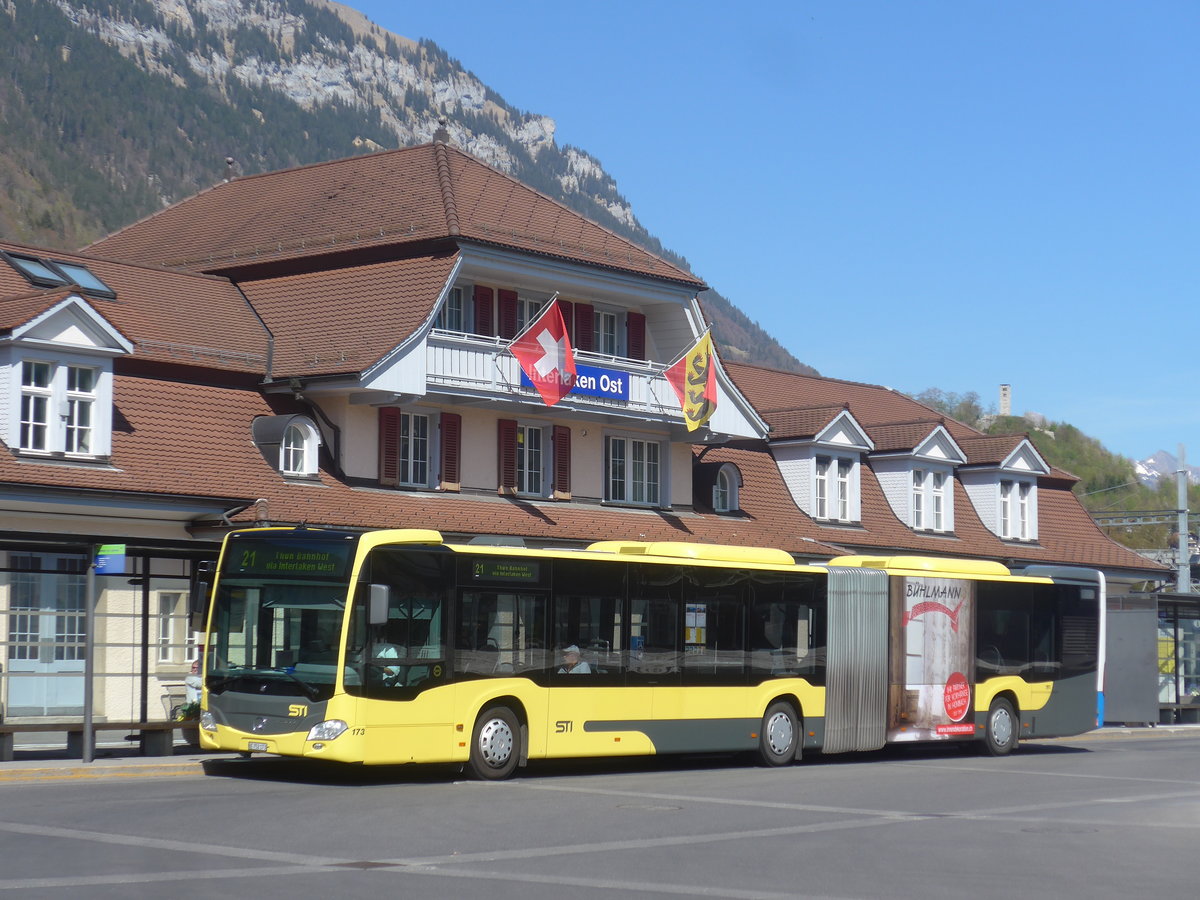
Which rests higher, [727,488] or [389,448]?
[389,448]

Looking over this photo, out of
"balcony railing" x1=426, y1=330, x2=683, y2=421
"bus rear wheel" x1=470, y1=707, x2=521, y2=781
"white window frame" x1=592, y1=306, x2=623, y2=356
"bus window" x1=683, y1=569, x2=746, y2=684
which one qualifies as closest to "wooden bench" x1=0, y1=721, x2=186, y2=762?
"bus rear wheel" x1=470, y1=707, x2=521, y2=781

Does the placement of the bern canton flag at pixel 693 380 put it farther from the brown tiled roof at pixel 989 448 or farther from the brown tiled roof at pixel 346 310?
the brown tiled roof at pixel 989 448

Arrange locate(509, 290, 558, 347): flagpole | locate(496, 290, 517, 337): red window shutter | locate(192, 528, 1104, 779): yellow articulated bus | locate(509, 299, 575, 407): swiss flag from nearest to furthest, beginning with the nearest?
locate(192, 528, 1104, 779): yellow articulated bus → locate(509, 290, 558, 347): flagpole → locate(509, 299, 575, 407): swiss flag → locate(496, 290, 517, 337): red window shutter

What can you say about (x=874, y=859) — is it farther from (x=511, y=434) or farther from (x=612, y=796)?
(x=511, y=434)

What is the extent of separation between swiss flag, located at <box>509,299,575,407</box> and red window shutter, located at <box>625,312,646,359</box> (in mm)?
3538

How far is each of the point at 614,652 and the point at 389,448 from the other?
410 inches

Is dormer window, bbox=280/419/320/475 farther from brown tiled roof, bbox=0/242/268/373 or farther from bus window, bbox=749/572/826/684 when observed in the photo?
bus window, bbox=749/572/826/684

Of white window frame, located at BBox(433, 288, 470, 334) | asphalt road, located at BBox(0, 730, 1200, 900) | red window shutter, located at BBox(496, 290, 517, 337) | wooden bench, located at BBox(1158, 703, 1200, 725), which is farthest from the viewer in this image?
wooden bench, located at BBox(1158, 703, 1200, 725)

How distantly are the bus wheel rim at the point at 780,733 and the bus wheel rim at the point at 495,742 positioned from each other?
5227 millimetres

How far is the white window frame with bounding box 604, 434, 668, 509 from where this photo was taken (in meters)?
37.2

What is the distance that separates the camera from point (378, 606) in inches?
776

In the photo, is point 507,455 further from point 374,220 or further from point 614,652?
point 614,652

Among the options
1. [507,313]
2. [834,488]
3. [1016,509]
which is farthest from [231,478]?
[1016,509]

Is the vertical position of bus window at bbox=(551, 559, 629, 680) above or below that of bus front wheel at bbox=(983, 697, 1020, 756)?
above
